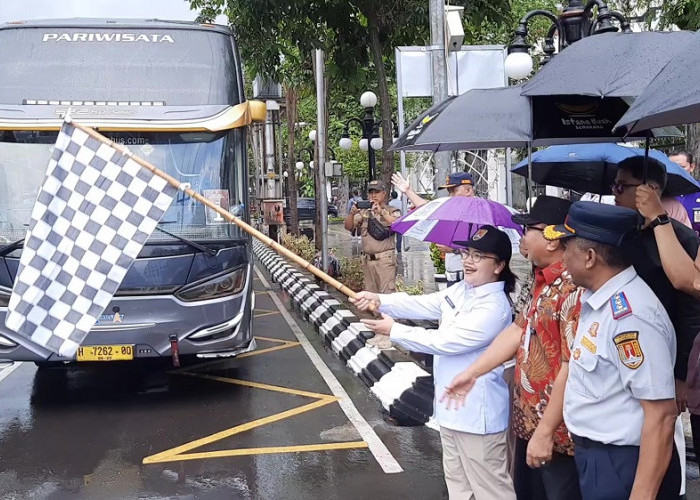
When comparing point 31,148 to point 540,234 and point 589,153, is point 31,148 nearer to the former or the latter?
point 589,153

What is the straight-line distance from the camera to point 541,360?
3.59m

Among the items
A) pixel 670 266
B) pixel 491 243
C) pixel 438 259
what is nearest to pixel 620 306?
pixel 670 266

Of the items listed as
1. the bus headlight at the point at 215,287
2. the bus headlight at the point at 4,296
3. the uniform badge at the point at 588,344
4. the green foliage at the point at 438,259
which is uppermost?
the uniform badge at the point at 588,344

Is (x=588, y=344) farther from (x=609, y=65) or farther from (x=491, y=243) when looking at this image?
(x=609, y=65)

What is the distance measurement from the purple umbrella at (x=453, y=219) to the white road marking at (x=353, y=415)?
5.49ft

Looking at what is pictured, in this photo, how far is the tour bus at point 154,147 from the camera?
7.60 meters

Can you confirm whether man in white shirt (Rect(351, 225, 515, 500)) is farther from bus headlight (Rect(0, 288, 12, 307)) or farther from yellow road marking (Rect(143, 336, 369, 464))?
bus headlight (Rect(0, 288, 12, 307))

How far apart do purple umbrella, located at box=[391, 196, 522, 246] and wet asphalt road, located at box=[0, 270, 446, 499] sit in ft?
5.48

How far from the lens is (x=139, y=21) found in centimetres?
884

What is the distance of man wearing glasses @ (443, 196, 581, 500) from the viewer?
11.2ft

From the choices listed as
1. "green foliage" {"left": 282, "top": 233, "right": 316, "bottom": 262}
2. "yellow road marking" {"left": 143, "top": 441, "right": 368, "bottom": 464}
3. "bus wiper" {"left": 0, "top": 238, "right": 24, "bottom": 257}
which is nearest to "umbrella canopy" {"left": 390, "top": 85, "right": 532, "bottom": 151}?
"yellow road marking" {"left": 143, "top": 441, "right": 368, "bottom": 464}

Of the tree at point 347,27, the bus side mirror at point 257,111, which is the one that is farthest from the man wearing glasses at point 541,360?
the tree at point 347,27

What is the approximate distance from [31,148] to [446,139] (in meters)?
Result: 4.23

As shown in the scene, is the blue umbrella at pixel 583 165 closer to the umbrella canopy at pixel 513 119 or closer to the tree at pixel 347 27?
the umbrella canopy at pixel 513 119
